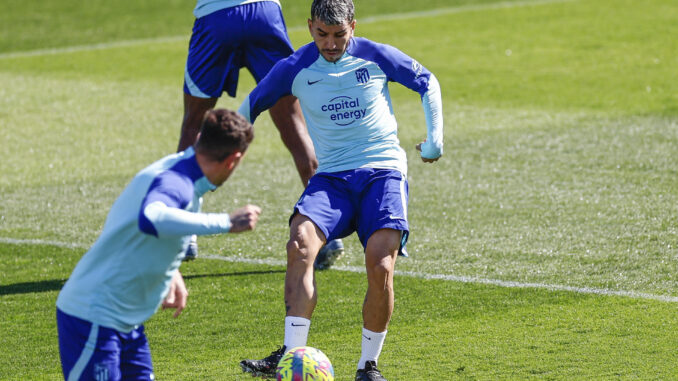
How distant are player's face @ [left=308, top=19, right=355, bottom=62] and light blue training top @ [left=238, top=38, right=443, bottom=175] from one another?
0.23 feet

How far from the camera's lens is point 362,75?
6621 mm

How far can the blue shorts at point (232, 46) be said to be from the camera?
876 cm

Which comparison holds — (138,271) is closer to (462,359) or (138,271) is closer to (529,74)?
(462,359)

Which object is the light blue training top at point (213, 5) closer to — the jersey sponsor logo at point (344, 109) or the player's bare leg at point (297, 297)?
the jersey sponsor logo at point (344, 109)

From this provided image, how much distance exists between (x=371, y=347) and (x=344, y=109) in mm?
1360

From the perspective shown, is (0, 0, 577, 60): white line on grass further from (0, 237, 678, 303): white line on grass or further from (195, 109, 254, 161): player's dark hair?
(195, 109, 254, 161): player's dark hair

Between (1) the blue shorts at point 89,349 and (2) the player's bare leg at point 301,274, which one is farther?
(2) the player's bare leg at point 301,274

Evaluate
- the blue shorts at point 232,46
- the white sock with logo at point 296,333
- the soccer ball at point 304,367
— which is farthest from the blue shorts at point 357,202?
the blue shorts at point 232,46

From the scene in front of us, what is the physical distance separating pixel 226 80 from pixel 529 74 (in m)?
8.40

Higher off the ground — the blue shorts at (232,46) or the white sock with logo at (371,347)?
the blue shorts at (232,46)

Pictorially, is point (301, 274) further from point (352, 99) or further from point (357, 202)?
point (352, 99)

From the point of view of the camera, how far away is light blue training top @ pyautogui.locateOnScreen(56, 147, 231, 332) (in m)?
4.85

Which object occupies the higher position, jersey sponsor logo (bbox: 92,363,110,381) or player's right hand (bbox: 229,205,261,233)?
player's right hand (bbox: 229,205,261,233)

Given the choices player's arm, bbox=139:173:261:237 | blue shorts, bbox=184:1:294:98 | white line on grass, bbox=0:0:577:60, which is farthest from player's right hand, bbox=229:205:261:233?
white line on grass, bbox=0:0:577:60
